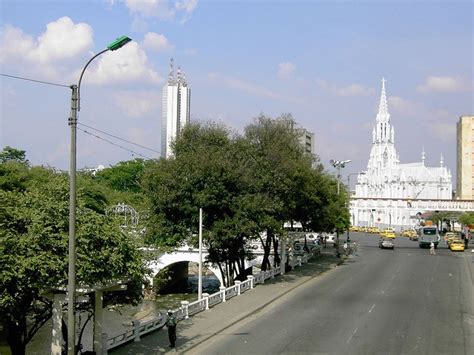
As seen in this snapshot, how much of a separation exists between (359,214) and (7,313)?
169997 millimetres

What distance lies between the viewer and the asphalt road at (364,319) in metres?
22.0

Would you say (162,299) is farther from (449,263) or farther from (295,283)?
(449,263)

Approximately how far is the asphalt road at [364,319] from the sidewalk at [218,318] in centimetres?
48

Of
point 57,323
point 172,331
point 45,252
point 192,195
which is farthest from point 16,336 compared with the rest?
point 192,195

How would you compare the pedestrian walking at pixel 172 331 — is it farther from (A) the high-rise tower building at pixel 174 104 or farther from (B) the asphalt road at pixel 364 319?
(A) the high-rise tower building at pixel 174 104

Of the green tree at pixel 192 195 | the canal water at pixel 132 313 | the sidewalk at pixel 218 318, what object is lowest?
the canal water at pixel 132 313

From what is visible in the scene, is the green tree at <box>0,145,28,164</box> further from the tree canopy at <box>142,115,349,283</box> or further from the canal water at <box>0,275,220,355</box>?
the tree canopy at <box>142,115,349,283</box>

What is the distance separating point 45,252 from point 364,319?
14770mm

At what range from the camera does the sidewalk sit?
71.8ft

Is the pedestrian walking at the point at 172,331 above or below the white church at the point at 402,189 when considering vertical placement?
below

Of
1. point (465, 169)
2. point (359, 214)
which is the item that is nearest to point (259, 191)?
point (465, 169)

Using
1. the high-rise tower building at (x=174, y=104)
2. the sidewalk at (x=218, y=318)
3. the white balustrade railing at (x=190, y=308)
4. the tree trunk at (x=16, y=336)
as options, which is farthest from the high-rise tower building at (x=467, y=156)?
the tree trunk at (x=16, y=336)

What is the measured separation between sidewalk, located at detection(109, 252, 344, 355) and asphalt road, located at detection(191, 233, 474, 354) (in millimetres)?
481

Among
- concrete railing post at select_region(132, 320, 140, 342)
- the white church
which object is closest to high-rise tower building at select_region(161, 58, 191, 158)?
the white church
